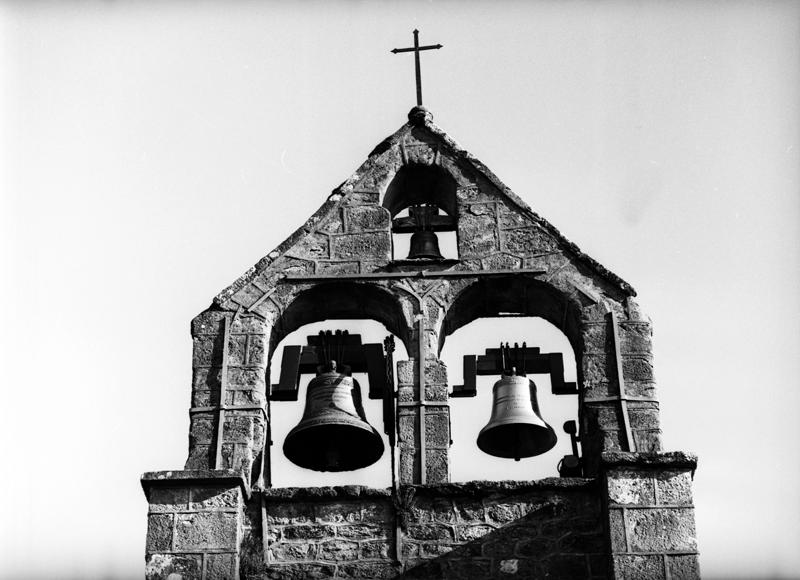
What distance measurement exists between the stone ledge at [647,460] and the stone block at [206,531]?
2465mm

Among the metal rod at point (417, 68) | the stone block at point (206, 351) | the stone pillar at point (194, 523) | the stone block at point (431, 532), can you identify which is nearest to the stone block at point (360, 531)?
the stone block at point (431, 532)

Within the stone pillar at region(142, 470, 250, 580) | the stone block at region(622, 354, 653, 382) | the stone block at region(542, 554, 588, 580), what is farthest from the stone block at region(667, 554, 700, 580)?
the stone pillar at region(142, 470, 250, 580)

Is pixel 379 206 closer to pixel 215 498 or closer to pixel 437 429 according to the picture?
pixel 437 429

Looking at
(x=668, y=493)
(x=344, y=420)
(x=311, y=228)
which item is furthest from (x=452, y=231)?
(x=668, y=493)

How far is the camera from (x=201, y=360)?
1313 centimetres

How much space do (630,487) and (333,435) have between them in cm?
230

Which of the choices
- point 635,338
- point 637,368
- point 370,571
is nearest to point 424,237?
point 635,338

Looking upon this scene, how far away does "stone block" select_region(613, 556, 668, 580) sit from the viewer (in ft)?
38.4

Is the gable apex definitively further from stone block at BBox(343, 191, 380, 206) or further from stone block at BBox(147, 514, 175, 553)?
stone block at BBox(147, 514, 175, 553)

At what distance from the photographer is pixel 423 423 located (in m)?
12.7

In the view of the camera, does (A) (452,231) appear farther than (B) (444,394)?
Yes

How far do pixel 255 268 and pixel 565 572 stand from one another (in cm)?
338

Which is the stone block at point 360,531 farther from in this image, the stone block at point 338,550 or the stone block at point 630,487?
the stone block at point 630,487

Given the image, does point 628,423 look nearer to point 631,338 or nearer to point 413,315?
point 631,338
